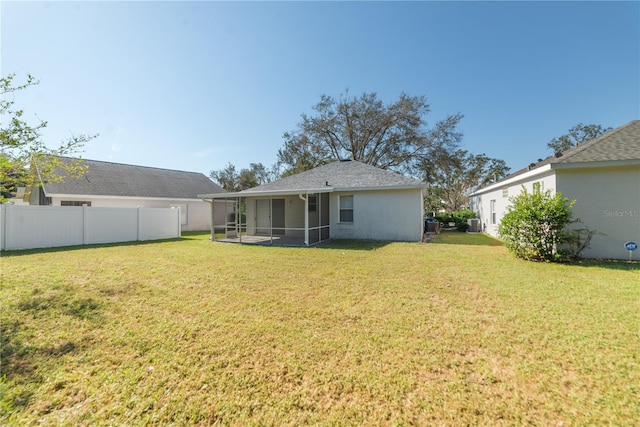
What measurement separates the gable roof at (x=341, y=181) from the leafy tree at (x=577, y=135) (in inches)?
1308

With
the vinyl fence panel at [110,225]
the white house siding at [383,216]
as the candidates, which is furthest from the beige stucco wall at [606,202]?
the vinyl fence panel at [110,225]

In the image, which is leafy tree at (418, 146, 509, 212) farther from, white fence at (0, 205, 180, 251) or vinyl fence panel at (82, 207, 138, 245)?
vinyl fence panel at (82, 207, 138, 245)

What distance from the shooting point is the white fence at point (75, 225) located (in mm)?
9703

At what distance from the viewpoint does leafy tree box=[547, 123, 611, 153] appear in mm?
31720

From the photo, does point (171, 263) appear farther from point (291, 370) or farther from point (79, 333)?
point (291, 370)

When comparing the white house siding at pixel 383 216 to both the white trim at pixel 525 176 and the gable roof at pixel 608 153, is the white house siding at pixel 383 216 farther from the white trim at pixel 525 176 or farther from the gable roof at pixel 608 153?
the gable roof at pixel 608 153

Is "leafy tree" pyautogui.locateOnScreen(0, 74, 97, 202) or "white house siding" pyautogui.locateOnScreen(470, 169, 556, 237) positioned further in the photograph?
"white house siding" pyautogui.locateOnScreen(470, 169, 556, 237)

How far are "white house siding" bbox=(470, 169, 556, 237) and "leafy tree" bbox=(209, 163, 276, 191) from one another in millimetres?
29593

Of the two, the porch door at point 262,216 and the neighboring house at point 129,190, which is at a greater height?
the neighboring house at point 129,190

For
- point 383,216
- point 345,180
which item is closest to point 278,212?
point 345,180

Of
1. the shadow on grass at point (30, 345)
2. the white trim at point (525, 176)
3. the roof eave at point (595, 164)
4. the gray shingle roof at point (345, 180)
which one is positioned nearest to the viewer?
the shadow on grass at point (30, 345)

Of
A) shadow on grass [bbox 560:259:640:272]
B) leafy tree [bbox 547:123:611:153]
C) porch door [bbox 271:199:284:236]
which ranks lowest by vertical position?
shadow on grass [bbox 560:259:640:272]

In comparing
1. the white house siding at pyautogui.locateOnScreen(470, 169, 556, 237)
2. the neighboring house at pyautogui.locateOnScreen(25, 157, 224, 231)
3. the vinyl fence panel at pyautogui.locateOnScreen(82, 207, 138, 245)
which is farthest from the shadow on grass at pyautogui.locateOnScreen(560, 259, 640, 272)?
the neighboring house at pyautogui.locateOnScreen(25, 157, 224, 231)

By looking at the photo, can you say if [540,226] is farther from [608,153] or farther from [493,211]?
[493,211]
